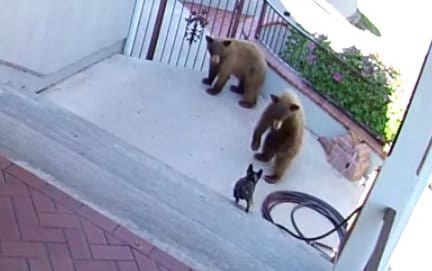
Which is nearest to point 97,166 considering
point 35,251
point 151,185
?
point 151,185

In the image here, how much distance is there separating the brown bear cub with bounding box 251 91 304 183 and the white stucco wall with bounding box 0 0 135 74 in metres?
1.57

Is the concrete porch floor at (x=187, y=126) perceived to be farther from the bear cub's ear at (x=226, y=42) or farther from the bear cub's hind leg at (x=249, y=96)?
the bear cub's ear at (x=226, y=42)

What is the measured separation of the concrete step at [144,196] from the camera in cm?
250

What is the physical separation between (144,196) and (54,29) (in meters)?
2.42

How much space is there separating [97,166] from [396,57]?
4.52 metres

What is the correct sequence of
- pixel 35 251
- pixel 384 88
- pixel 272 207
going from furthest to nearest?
pixel 384 88, pixel 272 207, pixel 35 251

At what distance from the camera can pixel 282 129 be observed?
16.2 ft

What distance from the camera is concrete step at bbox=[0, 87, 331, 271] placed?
2498mm

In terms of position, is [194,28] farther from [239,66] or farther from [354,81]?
[354,81]

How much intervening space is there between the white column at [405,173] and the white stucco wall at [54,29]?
291cm

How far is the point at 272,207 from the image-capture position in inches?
179

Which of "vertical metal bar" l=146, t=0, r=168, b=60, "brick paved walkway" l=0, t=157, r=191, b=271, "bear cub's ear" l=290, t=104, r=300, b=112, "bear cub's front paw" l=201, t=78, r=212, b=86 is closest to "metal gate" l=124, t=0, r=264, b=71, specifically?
"vertical metal bar" l=146, t=0, r=168, b=60

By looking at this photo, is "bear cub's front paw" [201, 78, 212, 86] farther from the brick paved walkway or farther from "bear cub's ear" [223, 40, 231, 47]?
the brick paved walkway

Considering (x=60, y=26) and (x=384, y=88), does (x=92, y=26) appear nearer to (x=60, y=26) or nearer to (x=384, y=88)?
(x=60, y=26)
